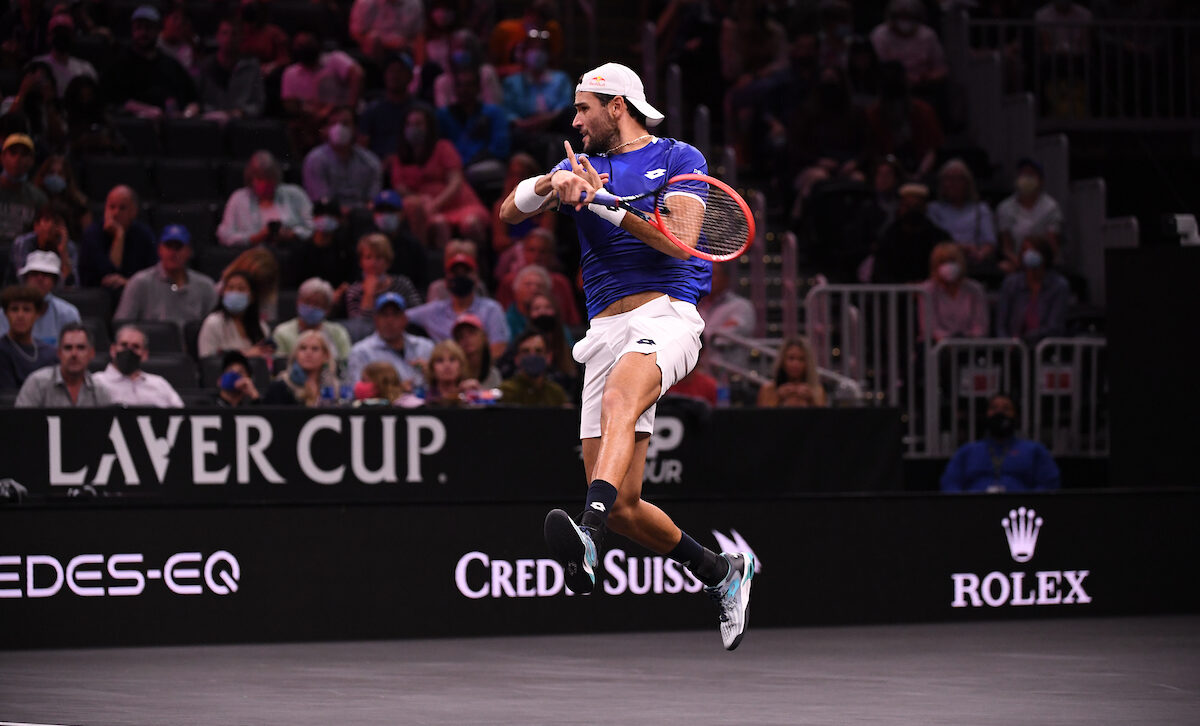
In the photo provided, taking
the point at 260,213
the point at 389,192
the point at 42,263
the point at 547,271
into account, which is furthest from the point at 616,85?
the point at 260,213

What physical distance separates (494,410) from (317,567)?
5.84 ft

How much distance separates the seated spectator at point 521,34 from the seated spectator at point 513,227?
2187mm

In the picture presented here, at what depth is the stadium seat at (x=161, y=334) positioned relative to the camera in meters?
11.9

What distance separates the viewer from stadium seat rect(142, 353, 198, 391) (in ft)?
37.9

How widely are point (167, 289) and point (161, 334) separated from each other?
57cm

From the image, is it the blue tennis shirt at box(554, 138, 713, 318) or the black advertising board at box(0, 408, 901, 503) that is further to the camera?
the black advertising board at box(0, 408, 901, 503)

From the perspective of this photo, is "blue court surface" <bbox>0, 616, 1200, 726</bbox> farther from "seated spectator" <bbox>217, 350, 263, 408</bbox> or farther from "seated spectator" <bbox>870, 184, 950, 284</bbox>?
"seated spectator" <bbox>870, 184, 950, 284</bbox>

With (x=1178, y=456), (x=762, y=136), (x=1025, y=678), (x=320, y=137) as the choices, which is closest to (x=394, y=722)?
(x=1025, y=678)

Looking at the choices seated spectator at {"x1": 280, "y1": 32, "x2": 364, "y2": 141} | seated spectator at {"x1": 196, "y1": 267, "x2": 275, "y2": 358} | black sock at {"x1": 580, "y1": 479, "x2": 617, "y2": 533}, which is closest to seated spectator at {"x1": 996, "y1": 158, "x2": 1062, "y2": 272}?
seated spectator at {"x1": 280, "y1": 32, "x2": 364, "y2": 141}

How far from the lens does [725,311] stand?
→ 1397cm

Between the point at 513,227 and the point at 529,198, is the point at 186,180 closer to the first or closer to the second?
the point at 513,227

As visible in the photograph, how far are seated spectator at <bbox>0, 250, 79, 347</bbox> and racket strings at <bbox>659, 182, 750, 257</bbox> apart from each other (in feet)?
18.6

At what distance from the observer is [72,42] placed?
14477mm

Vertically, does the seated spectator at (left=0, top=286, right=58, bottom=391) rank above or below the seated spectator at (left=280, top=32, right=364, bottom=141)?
below
